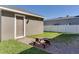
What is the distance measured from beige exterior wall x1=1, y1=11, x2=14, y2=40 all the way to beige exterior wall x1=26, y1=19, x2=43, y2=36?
1.97 m

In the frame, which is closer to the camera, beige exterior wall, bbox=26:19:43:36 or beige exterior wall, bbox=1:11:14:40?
beige exterior wall, bbox=1:11:14:40

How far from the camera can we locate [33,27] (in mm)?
11211

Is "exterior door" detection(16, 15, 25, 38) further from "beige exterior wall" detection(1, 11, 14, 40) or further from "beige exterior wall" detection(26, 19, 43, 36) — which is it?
"beige exterior wall" detection(26, 19, 43, 36)

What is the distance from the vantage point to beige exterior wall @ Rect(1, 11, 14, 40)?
764cm

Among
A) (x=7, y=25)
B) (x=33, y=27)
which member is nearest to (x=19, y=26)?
(x=7, y=25)

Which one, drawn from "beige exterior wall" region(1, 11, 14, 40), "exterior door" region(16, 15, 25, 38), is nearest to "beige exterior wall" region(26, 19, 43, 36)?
"exterior door" region(16, 15, 25, 38)

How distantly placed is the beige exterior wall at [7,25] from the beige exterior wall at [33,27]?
1969 millimetres

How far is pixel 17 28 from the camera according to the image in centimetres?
888

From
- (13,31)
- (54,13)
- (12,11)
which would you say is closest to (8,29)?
(13,31)

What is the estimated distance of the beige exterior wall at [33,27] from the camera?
33.9ft

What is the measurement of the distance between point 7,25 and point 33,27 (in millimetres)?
3482
